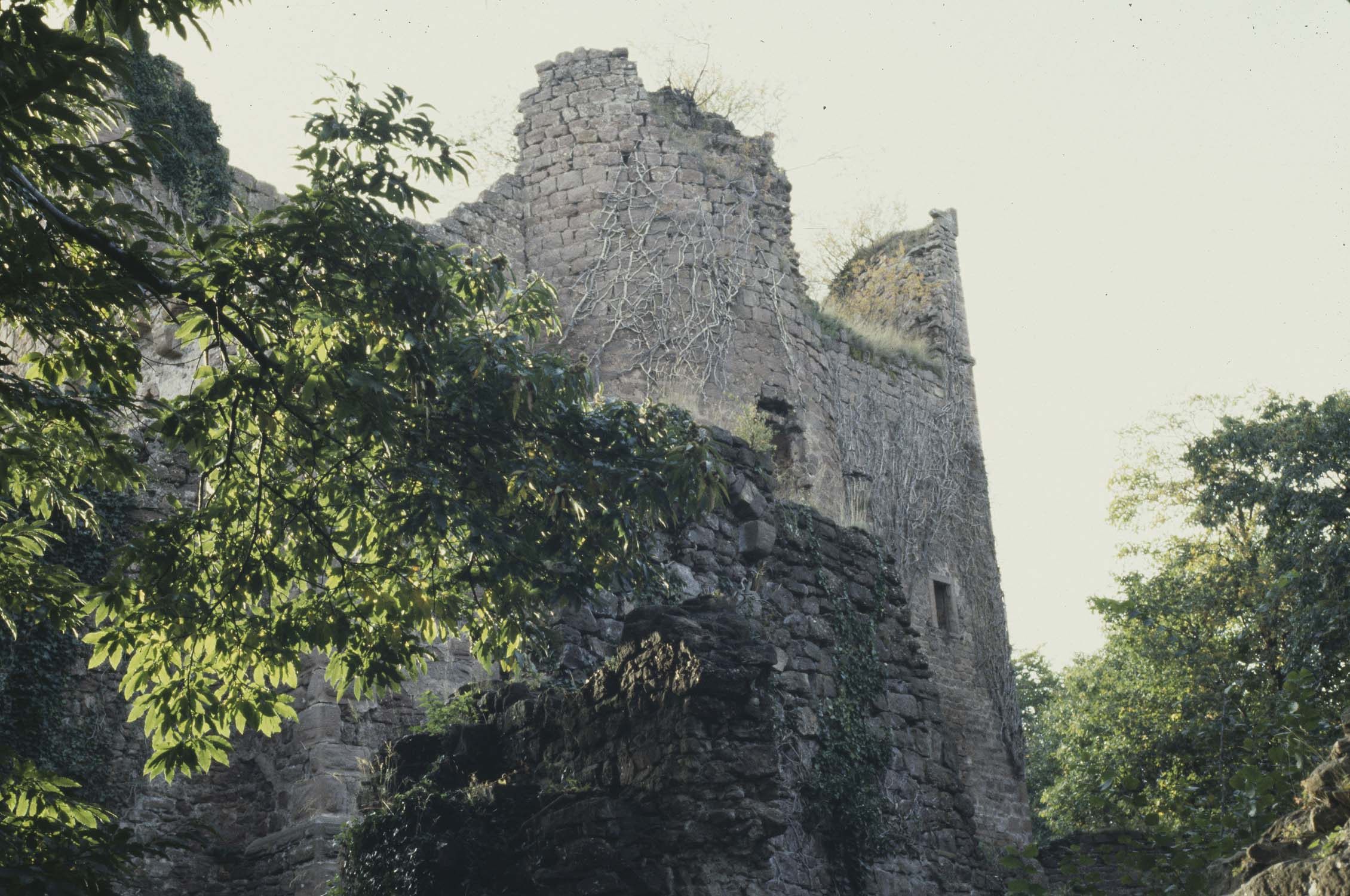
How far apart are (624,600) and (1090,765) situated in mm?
12736

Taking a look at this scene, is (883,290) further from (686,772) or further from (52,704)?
(686,772)

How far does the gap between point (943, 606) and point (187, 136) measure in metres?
10.7

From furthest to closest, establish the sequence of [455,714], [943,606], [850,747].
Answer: [943,606], [850,747], [455,714]

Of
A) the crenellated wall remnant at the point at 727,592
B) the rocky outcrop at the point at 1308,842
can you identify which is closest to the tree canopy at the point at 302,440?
the crenellated wall remnant at the point at 727,592

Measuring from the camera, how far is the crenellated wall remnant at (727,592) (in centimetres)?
687

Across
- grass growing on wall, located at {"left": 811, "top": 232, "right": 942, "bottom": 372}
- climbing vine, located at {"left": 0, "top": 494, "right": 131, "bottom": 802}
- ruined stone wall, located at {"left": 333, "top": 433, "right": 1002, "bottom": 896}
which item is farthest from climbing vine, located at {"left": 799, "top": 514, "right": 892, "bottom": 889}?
grass growing on wall, located at {"left": 811, "top": 232, "right": 942, "bottom": 372}

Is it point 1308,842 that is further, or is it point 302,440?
point 302,440

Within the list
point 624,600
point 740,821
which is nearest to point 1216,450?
point 624,600

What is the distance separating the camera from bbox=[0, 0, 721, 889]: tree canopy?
5.52 metres

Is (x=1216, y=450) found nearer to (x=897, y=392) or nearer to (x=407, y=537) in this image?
(x=897, y=392)

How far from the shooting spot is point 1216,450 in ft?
61.8

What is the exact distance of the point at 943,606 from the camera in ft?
56.7

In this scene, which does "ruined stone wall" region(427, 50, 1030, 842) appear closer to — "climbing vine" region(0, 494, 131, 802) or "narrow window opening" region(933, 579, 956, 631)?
"narrow window opening" region(933, 579, 956, 631)

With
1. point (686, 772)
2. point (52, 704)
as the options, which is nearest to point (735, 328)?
point (52, 704)
